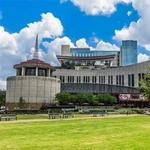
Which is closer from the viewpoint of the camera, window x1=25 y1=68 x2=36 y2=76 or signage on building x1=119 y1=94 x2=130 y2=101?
window x1=25 y1=68 x2=36 y2=76

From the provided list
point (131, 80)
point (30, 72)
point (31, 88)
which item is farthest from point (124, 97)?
point (30, 72)

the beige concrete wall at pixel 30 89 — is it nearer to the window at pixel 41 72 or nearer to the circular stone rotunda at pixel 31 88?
the circular stone rotunda at pixel 31 88

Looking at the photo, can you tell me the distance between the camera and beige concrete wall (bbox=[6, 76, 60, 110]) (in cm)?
12631

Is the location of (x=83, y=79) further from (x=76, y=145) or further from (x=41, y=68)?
(x=76, y=145)

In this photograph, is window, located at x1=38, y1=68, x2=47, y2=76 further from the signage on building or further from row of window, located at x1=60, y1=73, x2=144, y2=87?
row of window, located at x1=60, y1=73, x2=144, y2=87

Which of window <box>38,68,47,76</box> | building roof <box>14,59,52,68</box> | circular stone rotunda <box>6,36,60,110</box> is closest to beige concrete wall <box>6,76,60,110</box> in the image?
circular stone rotunda <box>6,36,60,110</box>

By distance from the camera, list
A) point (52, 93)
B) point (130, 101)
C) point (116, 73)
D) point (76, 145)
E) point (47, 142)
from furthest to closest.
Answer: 1. point (116, 73)
2. point (130, 101)
3. point (52, 93)
4. point (47, 142)
5. point (76, 145)

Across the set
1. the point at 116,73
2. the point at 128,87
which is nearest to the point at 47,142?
the point at 128,87

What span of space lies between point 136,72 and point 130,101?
21205 millimetres

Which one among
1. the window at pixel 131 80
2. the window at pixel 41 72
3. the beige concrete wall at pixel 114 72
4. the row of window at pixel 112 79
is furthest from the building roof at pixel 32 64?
the row of window at pixel 112 79

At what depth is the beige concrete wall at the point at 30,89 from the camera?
414 feet

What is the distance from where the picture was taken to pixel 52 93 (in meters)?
131

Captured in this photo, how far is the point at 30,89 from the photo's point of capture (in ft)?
415

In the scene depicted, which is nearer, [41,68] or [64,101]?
[64,101]
